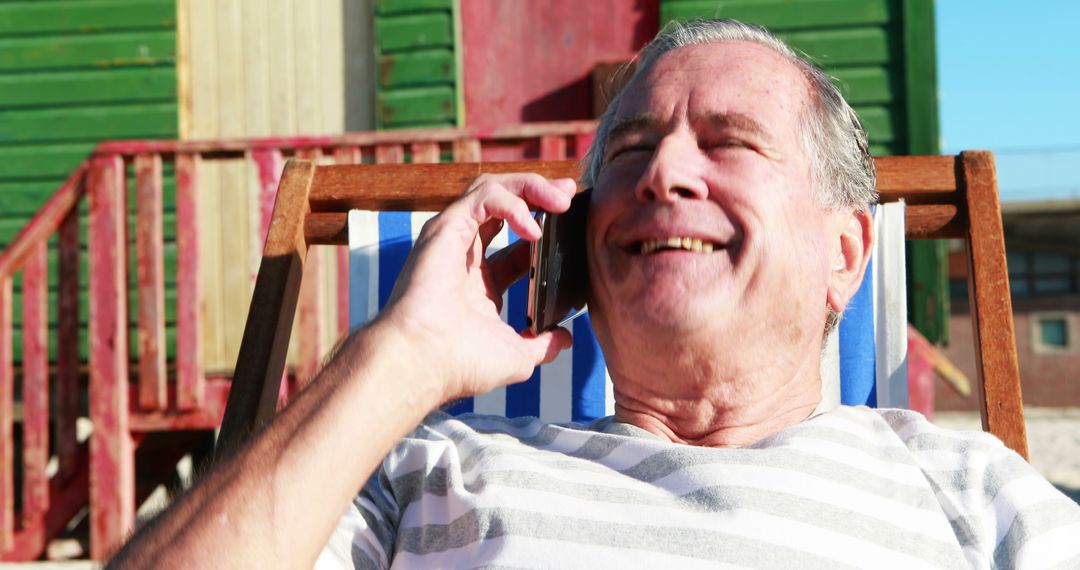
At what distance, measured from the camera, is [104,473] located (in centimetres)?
454

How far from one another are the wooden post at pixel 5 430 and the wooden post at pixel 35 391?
0.23ft

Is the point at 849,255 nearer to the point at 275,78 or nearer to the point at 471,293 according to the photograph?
the point at 471,293

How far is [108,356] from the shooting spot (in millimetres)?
4516

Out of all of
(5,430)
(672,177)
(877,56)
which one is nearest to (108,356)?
(5,430)

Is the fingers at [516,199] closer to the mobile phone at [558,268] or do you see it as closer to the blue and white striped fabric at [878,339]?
the mobile phone at [558,268]

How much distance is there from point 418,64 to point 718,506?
15.5 feet

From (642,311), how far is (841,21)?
14.6ft

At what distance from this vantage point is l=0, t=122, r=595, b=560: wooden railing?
175 inches

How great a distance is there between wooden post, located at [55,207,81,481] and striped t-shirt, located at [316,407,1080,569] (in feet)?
11.8

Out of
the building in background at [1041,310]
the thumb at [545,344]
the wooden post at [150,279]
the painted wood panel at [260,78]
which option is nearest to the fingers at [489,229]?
the thumb at [545,344]

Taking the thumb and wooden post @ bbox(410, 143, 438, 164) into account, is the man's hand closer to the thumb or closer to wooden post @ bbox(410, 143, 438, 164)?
the thumb

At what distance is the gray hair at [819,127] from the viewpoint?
1.79 meters

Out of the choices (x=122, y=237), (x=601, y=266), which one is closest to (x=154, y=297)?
(x=122, y=237)

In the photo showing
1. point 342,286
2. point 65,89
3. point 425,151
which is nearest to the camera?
point 425,151
